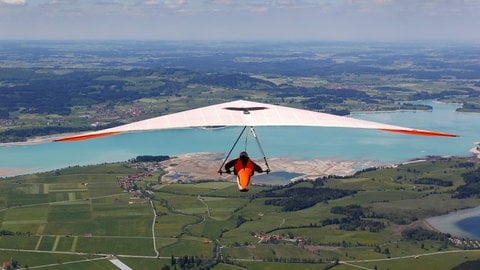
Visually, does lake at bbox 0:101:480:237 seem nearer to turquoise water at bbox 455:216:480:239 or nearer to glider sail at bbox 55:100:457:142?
turquoise water at bbox 455:216:480:239

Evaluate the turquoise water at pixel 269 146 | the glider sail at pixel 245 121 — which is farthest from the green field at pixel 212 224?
the glider sail at pixel 245 121

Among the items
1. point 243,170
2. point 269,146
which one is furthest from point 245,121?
point 269,146

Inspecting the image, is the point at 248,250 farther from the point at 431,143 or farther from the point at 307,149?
the point at 431,143

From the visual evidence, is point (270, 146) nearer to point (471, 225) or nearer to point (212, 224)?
point (212, 224)

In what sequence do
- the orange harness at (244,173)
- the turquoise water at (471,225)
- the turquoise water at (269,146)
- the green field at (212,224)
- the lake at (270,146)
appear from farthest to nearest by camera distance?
the turquoise water at (269,146), the lake at (270,146), the turquoise water at (471,225), the green field at (212,224), the orange harness at (244,173)

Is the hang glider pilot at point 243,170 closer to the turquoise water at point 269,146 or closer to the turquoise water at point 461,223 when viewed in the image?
the turquoise water at point 461,223
